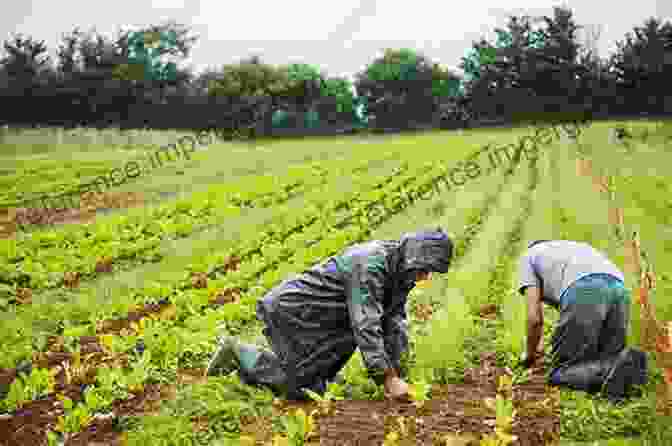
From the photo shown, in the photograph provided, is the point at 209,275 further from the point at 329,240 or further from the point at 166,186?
the point at 166,186

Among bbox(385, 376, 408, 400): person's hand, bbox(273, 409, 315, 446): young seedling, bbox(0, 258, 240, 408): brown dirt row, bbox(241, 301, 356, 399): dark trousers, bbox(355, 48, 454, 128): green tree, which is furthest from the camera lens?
bbox(355, 48, 454, 128): green tree

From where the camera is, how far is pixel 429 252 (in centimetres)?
410

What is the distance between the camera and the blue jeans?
166 inches

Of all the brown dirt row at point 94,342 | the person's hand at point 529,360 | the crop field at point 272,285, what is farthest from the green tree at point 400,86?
the person's hand at point 529,360

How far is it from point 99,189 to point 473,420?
16.3 metres

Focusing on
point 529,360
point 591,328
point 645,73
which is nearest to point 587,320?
point 591,328

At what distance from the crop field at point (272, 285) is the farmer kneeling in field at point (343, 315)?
0.20 meters

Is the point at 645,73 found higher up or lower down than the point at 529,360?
higher up

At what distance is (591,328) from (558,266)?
1.67 ft

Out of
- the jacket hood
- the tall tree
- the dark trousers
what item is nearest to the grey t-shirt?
the jacket hood

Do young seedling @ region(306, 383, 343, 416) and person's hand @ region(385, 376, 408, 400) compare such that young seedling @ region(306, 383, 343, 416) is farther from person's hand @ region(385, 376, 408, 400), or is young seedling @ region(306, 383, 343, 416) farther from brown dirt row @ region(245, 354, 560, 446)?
person's hand @ region(385, 376, 408, 400)

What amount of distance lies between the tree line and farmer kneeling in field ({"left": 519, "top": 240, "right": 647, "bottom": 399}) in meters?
34.3

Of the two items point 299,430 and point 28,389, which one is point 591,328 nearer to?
point 299,430

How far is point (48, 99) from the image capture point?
1604 inches
